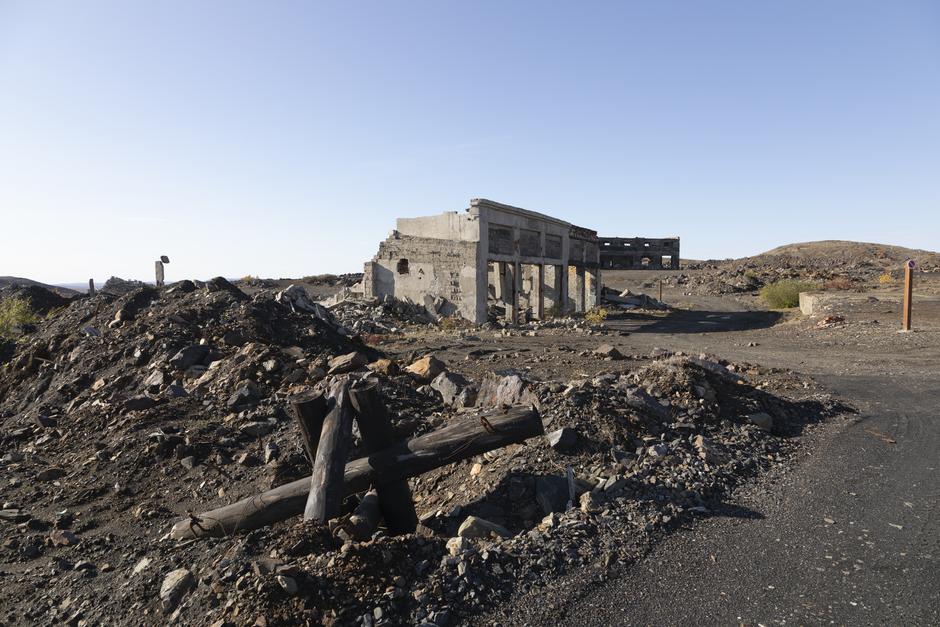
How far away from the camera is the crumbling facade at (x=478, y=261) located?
1958 cm

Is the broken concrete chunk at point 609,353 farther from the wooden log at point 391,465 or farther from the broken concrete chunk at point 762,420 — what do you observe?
the wooden log at point 391,465

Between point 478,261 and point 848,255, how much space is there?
4723 cm

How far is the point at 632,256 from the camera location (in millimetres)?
44469

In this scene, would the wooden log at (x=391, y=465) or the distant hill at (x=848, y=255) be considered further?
the distant hill at (x=848, y=255)

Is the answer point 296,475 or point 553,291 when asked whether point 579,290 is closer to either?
point 553,291

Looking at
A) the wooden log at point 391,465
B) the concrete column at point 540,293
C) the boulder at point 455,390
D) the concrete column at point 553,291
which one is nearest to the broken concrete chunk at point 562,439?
the wooden log at point 391,465

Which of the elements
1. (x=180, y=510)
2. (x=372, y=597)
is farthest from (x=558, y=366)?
(x=372, y=597)

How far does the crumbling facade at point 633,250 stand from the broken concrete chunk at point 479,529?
1610 inches

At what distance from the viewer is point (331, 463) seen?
14.5 ft

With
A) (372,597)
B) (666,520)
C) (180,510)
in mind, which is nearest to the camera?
(372,597)

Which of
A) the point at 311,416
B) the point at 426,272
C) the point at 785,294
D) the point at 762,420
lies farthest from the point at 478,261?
the point at 785,294

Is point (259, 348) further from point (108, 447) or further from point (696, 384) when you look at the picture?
point (696, 384)

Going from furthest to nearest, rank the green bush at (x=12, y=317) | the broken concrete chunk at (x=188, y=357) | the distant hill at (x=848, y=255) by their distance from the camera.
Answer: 1. the distant hill at (x=848, y=255)
2. the green bush at (x=12, y=317)
3. the broken concrete chunk at (x=188, y=357)

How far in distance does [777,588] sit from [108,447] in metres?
7.16
